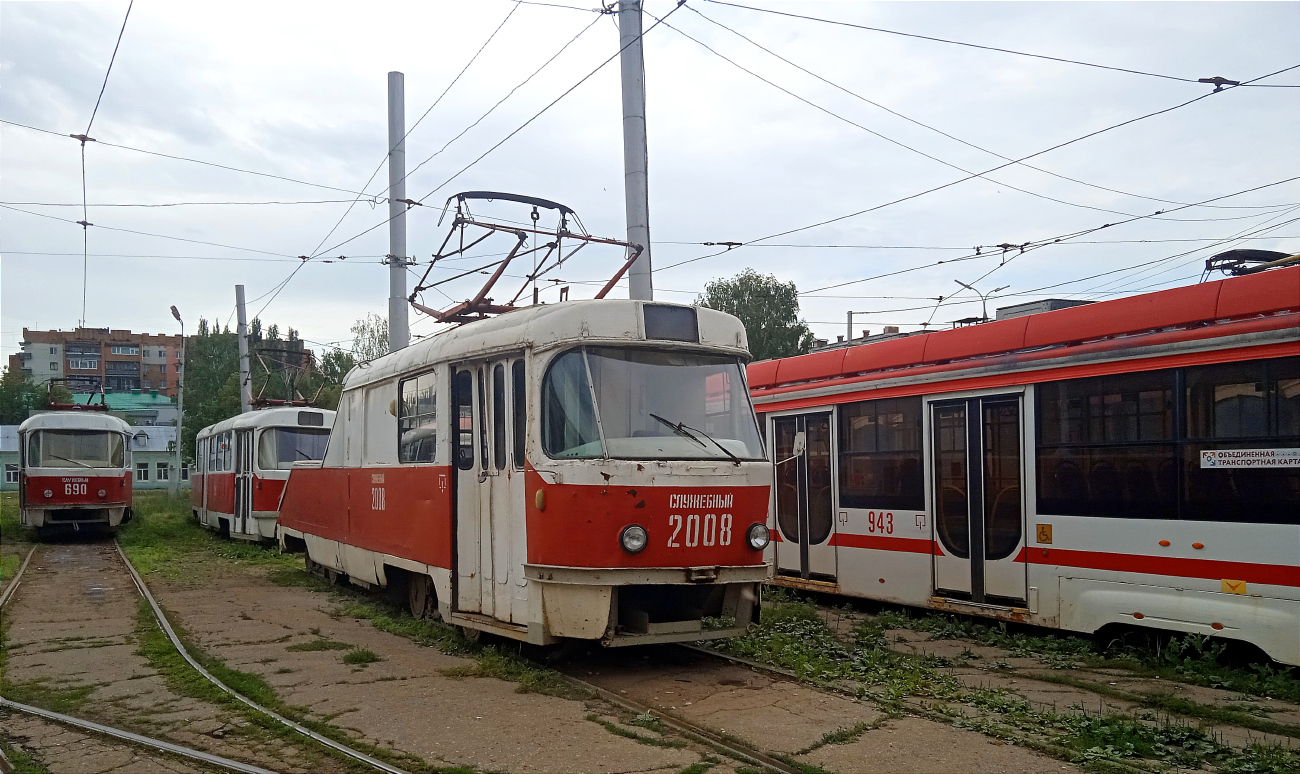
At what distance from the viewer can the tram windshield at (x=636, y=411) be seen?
24.8 feet

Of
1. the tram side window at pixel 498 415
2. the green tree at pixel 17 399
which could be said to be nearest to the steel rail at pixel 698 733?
the tram side window at pixel 498 415

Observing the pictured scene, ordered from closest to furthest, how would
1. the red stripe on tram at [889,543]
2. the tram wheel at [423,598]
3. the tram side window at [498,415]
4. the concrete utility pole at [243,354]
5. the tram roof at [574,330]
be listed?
the tram roof at [574,330] < the tram side window at [498,415] < the red stripe on tram at [889,543] < the tram wheel at [423,598] < the concrete utility pole at [243,354]

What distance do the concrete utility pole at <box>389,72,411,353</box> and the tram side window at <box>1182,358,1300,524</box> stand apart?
490 inches

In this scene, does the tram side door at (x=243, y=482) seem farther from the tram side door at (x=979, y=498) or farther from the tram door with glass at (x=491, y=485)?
the tram side door at (x=979, y=498)

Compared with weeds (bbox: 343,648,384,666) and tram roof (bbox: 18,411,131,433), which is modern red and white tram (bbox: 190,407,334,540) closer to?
tram roof (bbox: 18,411,131,433)

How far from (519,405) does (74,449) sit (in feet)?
61.9

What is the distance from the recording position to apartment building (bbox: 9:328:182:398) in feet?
321

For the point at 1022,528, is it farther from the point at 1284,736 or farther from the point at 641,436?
the point at 641,436

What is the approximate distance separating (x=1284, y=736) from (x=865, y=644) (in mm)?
3478

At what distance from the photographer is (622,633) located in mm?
7512

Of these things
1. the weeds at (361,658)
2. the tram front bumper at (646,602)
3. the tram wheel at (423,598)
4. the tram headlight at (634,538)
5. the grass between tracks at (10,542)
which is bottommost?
the grass between tracks at (10,542)

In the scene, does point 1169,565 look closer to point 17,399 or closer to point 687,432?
point 687,432

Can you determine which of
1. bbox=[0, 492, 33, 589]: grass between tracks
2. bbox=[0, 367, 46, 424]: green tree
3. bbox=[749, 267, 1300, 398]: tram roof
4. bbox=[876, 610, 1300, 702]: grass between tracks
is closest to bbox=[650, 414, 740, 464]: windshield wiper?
bbox=[876, 610, 1300, 702]: grass between tracks

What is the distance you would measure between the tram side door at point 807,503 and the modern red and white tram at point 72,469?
17.6 metres
